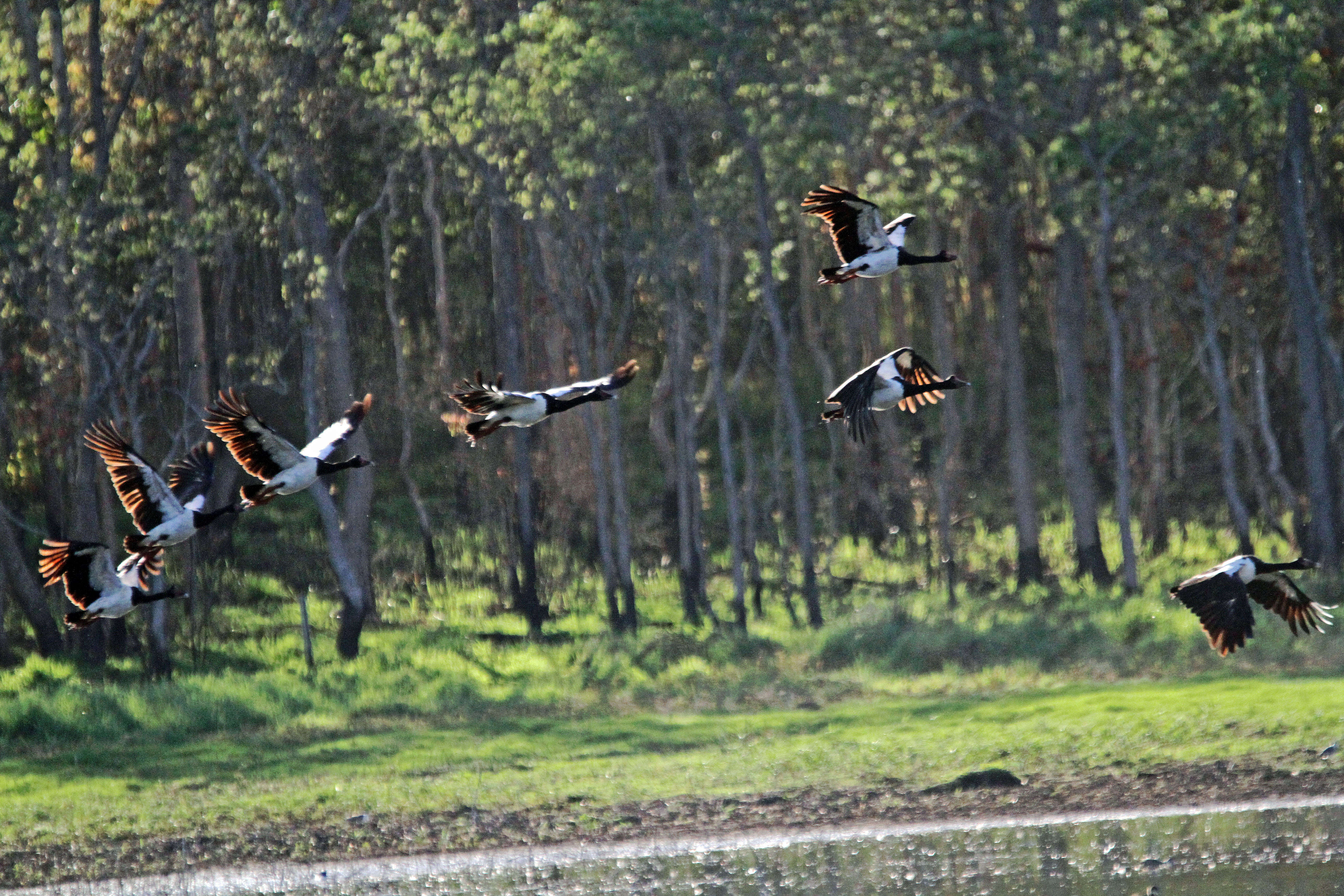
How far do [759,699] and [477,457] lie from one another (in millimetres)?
15102

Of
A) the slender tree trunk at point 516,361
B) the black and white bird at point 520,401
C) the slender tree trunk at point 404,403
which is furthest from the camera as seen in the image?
the slender tree trunk at point 404,403

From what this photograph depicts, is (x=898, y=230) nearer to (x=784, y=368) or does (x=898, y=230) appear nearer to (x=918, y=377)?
(x=918, y=377)

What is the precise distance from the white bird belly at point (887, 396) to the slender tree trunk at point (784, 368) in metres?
17.3

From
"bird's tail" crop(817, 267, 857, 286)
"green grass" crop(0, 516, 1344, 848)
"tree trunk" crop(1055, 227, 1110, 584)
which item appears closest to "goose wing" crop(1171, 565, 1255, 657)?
"bird's tail" crop(817, 267, 857, 286)

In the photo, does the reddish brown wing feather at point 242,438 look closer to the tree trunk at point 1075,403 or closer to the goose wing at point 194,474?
the goose wing at point 194,474

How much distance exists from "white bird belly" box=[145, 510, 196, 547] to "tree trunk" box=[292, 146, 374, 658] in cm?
1796

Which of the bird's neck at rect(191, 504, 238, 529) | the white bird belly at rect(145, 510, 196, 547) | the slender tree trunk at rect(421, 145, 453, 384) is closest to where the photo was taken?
the white bird belly at rect(145, 510, 196, 547)

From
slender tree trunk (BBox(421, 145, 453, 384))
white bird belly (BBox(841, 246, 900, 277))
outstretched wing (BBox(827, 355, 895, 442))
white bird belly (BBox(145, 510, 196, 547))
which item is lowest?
white bird belly (BBox(145, 510, 196, 547))

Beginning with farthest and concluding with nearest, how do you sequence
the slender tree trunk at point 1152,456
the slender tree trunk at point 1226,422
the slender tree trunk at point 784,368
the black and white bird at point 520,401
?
the slender tree trunk at point 1152,456 → the slender tree trunk at point 1226,422 → the slender tree trunk at point 784,368 → the black and white bird at point 520,401

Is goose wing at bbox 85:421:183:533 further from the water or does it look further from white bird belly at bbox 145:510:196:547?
the water

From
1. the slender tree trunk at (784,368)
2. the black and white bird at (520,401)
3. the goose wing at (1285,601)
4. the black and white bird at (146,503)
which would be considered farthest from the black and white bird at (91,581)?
the slender tree trunk at (784,368)

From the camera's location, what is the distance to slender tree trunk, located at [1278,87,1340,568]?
28.2m

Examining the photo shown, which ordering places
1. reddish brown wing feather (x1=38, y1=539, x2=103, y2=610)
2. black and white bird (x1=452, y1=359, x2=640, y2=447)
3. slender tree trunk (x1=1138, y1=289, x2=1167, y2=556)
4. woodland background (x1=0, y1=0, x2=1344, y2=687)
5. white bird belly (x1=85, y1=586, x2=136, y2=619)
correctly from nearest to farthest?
black and white bird (x1=452, y1=359, x2=640, y2=447), white bird belly (x1=85, y1=586, x2=136, y2=619), reddish brown wing feather (x1=38, y1=539, x2=103, y2=610), woodland background (x1=0, y1=0, x2=1344, y2=687), slender tree trunk (x1=1138, y1=289, x2=1167, y2=556)

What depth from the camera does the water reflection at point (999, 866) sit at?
14344 mm
